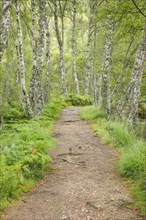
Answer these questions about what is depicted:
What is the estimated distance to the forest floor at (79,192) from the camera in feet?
15.5

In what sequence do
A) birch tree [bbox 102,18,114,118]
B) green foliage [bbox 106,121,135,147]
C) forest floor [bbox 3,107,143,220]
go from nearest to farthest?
forest floor [bbox 3,107,143,220] → green foliage [bbox 106,121,135,147] → birch tree [bbox 102,18,114,118]

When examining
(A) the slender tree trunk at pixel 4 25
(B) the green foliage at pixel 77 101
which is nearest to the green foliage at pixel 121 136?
(A) the slender tree trunk at pixel 4 25

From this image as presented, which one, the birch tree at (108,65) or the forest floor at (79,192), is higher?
the birch tree at (108,65)

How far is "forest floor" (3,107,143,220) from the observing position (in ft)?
15.5

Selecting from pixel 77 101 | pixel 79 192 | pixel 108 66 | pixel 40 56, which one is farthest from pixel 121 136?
pixel 77 101

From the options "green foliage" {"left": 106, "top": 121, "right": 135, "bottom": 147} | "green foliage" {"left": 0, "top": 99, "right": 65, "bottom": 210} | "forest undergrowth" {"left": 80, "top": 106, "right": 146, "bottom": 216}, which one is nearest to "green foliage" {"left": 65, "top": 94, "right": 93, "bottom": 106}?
"forest undergrowth" {"left": 80, "top": 106, "right": 146, "bottom": 216}

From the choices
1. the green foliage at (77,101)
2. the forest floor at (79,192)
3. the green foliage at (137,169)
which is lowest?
the forest floor at (79,192)

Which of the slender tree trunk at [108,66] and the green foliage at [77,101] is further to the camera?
the green foliage at [77,101]

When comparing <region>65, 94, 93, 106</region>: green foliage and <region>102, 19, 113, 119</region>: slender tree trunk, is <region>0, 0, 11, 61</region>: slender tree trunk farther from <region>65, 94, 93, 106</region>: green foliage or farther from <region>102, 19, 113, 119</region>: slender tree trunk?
<region>65, 94, 93, 106</region>: green foliage

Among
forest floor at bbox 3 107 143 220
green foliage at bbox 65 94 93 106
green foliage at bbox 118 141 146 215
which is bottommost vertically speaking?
forest floor at bbox 3 107 143 220

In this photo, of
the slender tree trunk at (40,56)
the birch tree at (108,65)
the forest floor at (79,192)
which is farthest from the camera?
the slender tree trunk at (40,56)

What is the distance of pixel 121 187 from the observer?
18.9 ft

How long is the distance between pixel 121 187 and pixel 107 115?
7.08 m

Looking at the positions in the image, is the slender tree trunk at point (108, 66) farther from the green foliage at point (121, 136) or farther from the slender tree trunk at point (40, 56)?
the slender tree trunk at point (40, 56)
